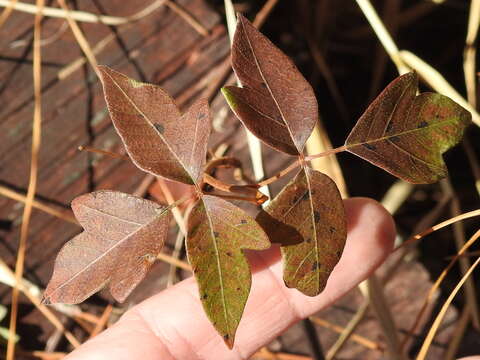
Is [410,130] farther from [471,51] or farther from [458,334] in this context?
[458,334]

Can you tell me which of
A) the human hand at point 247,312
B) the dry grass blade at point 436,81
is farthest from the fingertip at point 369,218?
the dry grass blade at point 436,81

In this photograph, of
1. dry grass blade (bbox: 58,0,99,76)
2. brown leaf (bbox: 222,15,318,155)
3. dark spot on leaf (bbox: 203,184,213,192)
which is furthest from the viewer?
dry grass blade (bbox: 58,0,99,76)

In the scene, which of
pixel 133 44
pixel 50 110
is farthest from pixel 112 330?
pixel 133 44

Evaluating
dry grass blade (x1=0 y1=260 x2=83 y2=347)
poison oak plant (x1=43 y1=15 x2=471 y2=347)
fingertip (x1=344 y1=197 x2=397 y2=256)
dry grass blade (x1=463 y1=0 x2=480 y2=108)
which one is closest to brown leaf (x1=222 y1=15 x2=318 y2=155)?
poison oak plant (x1=43 y1=15 x2=471 y2=347)

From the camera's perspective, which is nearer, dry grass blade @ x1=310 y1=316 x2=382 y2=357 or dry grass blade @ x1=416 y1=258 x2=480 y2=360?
dry grass blade @ x1=416 y1=258 x2=480 y2=360

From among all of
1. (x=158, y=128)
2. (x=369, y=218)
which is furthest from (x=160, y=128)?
(x=369, y=218)

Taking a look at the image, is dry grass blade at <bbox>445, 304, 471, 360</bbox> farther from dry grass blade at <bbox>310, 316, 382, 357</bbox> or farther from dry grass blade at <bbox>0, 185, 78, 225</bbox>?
dry grass blade at <bbox>0, 185, 78, 225</bbox>
